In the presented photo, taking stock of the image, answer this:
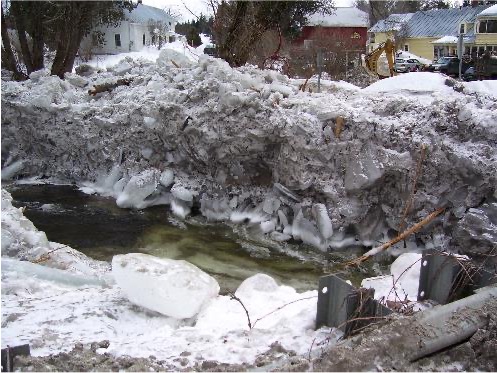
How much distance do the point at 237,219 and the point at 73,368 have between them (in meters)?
6.27

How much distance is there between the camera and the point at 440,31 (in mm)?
32031

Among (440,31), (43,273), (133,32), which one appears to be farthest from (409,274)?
(440,31)

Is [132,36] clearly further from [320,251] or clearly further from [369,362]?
[369,362]

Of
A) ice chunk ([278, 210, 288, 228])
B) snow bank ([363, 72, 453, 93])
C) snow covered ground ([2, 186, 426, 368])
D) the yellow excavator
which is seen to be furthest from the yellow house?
snow covered ground ([2, 186, 426, 368])

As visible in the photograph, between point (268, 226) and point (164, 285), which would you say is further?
point (268, 226)

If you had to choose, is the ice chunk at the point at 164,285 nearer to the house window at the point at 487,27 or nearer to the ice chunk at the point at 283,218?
the ice chunk at the point at 283,218

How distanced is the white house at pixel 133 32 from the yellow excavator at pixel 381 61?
42.6ft

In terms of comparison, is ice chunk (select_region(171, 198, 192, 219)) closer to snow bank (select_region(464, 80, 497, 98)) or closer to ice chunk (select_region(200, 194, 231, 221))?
ice chunk (select_region(200, 194, 231, 221))

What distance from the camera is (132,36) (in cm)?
2711

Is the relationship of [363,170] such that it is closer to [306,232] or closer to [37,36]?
[306,232]

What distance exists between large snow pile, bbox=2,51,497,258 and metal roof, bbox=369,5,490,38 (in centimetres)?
2218

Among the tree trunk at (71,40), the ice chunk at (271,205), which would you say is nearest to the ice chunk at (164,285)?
the ice chunk at (271,205)

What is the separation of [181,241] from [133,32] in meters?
21.9

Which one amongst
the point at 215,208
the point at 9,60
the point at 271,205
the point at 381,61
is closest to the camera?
the point at 271,205
